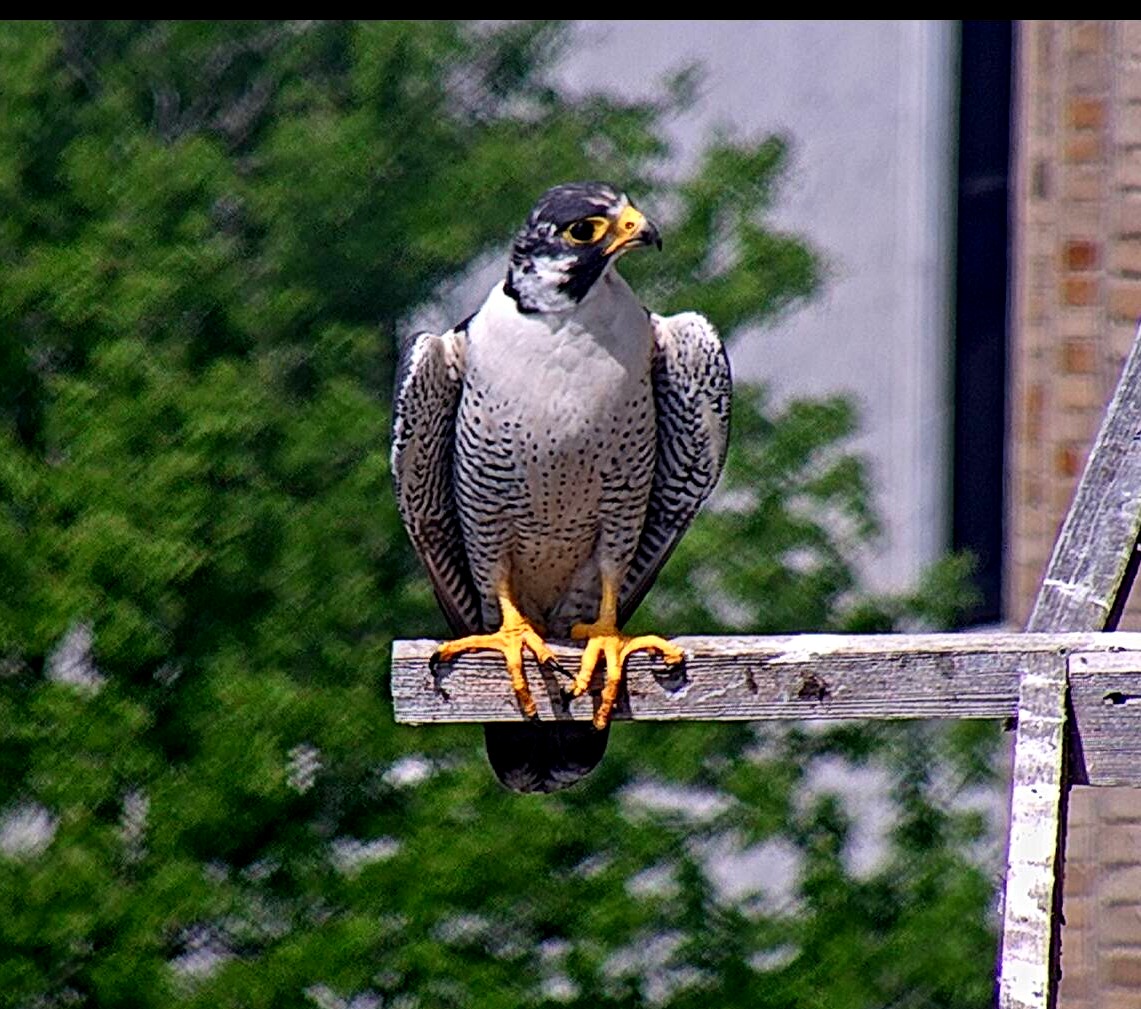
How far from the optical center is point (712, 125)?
5.07 m

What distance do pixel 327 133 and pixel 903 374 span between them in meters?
1.80

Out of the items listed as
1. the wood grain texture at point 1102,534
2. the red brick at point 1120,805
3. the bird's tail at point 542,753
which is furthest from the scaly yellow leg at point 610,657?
the red brick at point 1120,805

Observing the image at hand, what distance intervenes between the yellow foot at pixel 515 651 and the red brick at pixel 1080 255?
156 centimetres

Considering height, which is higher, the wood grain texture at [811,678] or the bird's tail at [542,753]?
the wood grain texture at [811,678]

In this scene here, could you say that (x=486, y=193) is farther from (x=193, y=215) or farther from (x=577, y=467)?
(x=577, y=467)

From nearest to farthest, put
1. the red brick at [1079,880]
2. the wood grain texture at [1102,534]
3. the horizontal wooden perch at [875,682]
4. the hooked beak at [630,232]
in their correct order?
the horizontal wooden perch at [875,682] < the wood grain texture at [1102,534] < the hooked beak at [630,232] < the red brick at [1079,880]

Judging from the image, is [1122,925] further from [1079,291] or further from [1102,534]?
[1102,534]

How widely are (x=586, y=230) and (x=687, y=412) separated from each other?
1.09 feet

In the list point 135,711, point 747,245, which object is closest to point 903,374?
point 747,245

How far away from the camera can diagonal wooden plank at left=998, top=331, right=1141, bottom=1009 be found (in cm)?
Answer: 219

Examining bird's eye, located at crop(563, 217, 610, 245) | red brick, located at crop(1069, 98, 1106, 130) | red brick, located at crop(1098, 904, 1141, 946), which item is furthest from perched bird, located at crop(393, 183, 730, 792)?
red brick, located at crop(1069, 98, 1106, 130)

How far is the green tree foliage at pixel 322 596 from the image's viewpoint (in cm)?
402

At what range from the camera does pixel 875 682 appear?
2.48 meters

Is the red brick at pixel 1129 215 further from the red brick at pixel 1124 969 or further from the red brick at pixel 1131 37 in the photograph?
the red brick at pixel 1124 969
